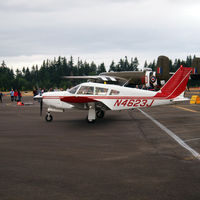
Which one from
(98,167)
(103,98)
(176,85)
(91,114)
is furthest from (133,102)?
(98,167)

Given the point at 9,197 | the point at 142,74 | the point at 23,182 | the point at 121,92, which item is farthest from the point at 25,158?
the point at 142,74

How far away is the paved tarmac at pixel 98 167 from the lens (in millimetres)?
4934

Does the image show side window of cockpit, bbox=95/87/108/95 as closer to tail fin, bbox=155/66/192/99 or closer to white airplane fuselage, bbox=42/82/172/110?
white airplane fuselage, bbox=42/82/172/110

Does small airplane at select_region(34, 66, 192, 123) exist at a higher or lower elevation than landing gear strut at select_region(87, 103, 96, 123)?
higher

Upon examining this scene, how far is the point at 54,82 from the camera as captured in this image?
168 metres

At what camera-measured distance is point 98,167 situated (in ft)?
21.7

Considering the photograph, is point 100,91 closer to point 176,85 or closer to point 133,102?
point 133,102

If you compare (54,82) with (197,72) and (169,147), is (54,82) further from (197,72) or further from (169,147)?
(169,147)

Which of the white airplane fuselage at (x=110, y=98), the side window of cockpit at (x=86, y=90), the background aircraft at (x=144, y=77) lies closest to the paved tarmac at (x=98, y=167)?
the white airplane fuselage at (x=110, y=98)

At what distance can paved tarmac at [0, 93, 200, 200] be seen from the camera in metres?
4.93

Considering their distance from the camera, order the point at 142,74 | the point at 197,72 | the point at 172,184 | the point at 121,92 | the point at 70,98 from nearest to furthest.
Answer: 1. the point at 172,184
2. the point at 70,98
3. the point at 121,92
4. the point at 142,74
5. the point at 197,72

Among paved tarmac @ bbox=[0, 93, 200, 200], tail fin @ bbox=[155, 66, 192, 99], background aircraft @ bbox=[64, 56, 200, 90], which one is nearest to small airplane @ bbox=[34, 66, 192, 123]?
tail fin @ bbox=[155, 66, 192, 99]

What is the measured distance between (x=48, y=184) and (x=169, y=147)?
475 centimetres

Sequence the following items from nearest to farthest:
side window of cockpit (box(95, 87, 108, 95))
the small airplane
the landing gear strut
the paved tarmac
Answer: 1. the paved tarmac
2. the landing gear strut
3. the small airplane
4. side window of cockpit (box(95, 87, 108, 95))
